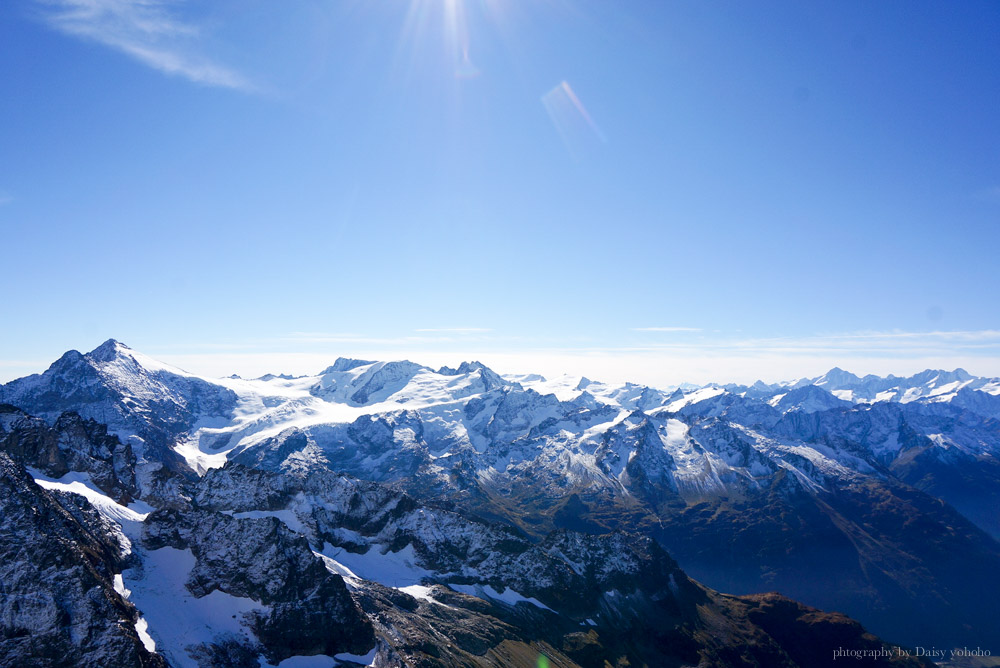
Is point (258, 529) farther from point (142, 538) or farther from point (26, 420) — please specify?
point (26, 420)

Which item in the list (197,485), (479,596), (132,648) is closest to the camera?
(132,648)

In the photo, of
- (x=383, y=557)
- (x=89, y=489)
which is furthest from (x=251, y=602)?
(x=383, y=557)

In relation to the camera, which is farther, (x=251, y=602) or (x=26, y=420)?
(x=26, y=420)

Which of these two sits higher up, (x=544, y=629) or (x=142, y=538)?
(x=142, y=538)

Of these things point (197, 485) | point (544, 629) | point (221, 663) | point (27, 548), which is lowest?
point (544, 629)

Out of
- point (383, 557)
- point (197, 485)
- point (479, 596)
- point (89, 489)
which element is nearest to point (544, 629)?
point (479, 596)

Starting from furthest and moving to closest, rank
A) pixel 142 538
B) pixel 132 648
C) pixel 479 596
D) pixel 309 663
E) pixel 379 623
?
pixel 479 596 < pixel 379 623 < pixel 142 538 < pixel 309 663 < pixel 132 648

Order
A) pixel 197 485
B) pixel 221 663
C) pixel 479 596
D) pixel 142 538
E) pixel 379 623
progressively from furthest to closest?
pixel 479 596
pixel 197 485
pixel 379 623
pixel 142 538
pixel 221 663

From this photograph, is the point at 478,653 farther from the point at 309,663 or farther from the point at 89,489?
the point at 89,489

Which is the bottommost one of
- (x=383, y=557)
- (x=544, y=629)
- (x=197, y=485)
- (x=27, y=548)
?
(x=544, y=629)
